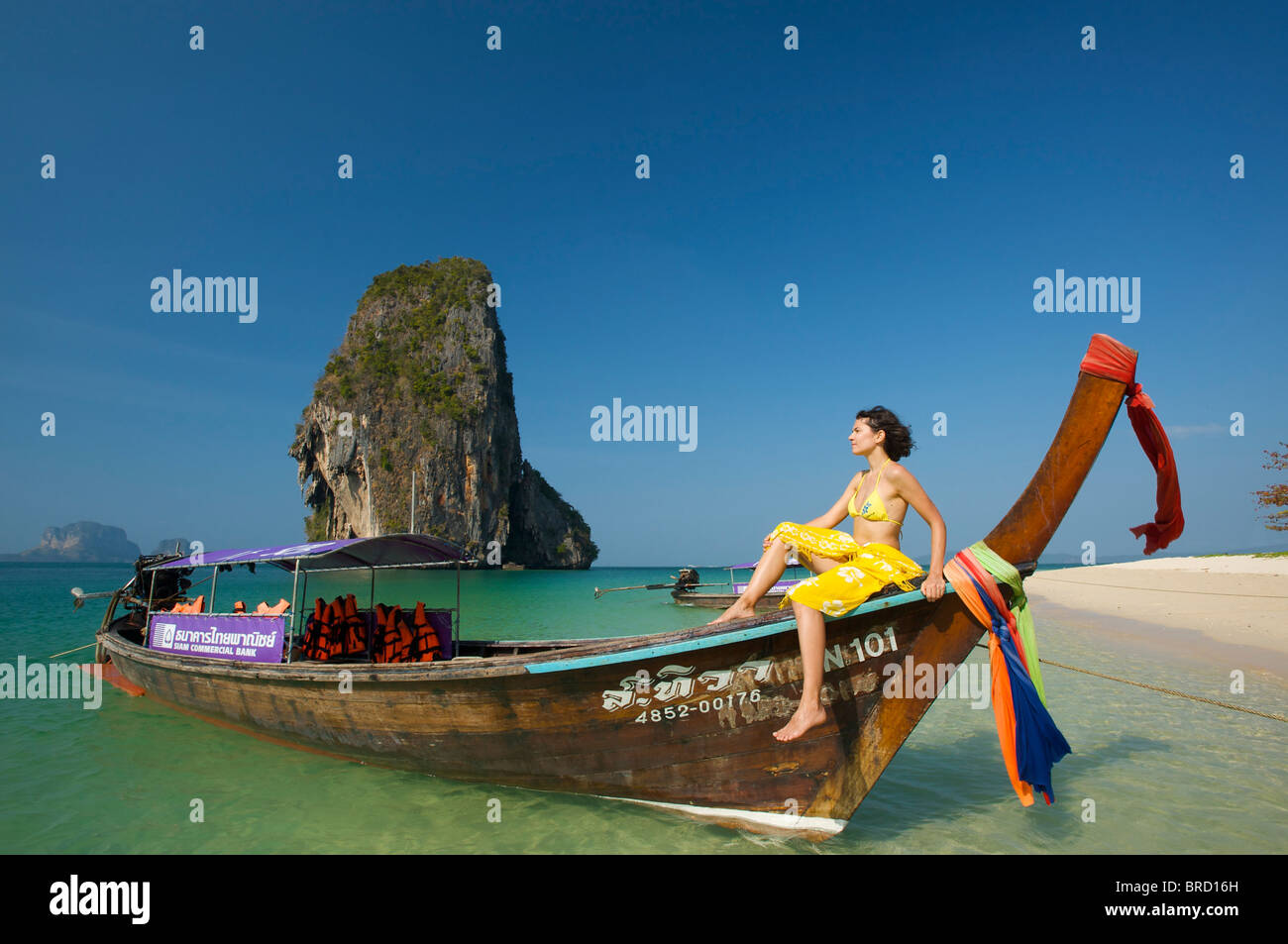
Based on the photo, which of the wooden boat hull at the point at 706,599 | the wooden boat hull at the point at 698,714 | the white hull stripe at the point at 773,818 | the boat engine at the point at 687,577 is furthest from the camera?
the boat engine at the point at 687,577

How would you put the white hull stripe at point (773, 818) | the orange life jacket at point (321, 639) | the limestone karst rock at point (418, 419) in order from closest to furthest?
1. the white hull stripe at point (773, 818)
2. the orange life jacket at point (321, 639)
3. the limestone karst rock at point (418, 419)

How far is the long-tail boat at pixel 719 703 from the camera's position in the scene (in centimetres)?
394

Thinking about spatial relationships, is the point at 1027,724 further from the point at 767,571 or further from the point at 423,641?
the point at 423,641

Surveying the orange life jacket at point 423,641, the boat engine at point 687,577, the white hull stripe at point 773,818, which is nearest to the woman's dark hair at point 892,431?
the white hull stripe at point 773,818

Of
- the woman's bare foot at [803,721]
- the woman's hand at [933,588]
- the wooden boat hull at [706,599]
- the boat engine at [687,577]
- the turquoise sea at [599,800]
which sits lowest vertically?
the wooden boat hull at [706,599]

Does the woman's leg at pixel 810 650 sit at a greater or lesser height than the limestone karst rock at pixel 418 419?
lesser

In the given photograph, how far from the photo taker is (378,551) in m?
7.53

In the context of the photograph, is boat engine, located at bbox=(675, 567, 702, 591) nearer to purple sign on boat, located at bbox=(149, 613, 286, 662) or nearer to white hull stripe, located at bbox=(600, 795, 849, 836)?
purple sign on boat, located at bbox=(149, 613, 286, 662)

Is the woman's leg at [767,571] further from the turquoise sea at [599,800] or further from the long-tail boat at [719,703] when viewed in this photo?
the turquoise sea at [599,800]

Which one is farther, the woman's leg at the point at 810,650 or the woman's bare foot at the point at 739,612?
the woman's bare foot at the point at 739,612
